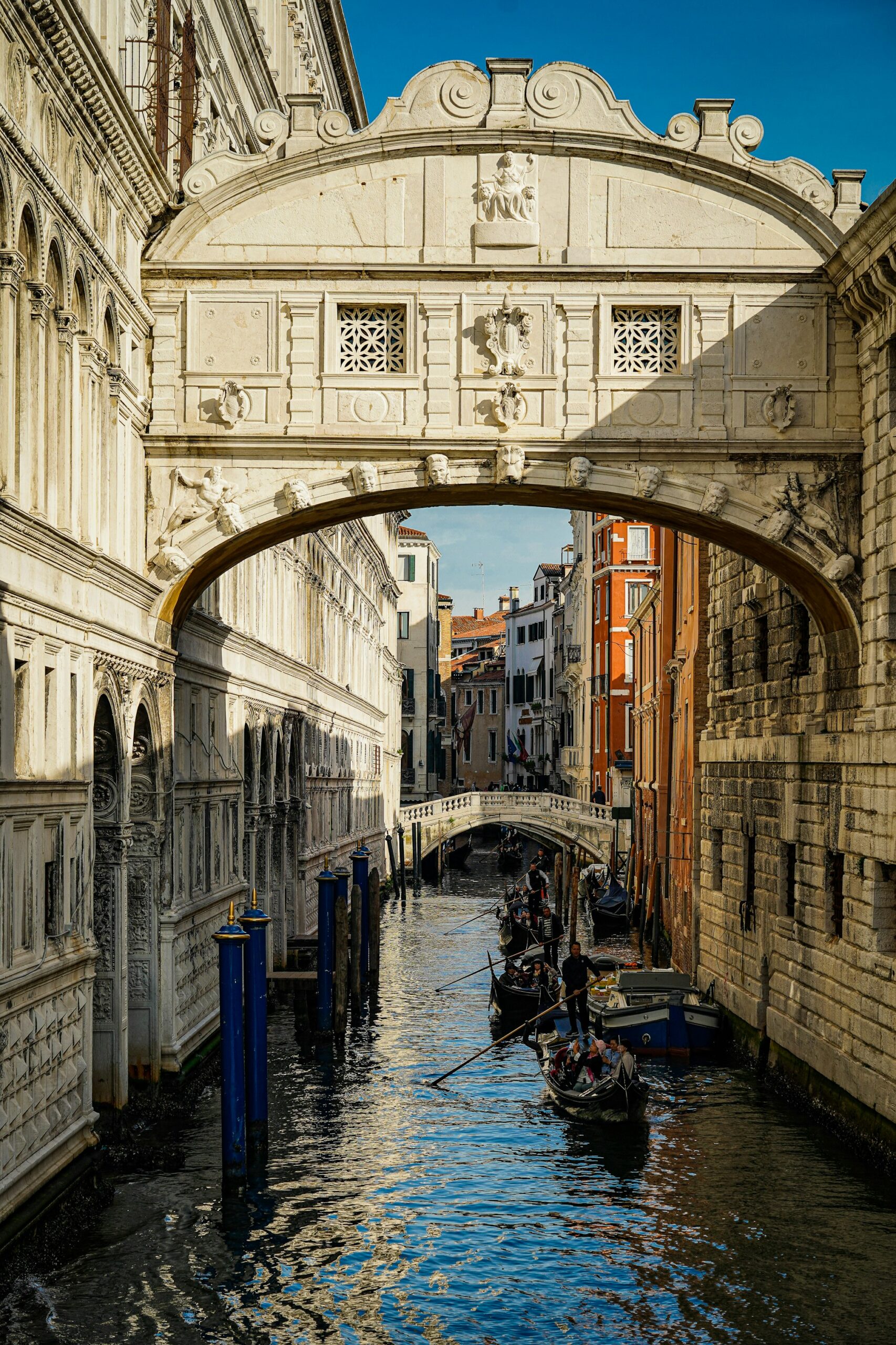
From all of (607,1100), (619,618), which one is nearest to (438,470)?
(607,1100)

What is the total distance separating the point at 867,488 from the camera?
1393 cm

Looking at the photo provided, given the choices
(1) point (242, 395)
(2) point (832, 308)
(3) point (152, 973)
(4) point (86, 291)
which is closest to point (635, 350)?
(2) point (832, 308)

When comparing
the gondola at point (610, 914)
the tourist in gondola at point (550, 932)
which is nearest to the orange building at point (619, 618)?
the tourist in gondola at point (550, 932)

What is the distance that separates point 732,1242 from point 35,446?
24.6 feet

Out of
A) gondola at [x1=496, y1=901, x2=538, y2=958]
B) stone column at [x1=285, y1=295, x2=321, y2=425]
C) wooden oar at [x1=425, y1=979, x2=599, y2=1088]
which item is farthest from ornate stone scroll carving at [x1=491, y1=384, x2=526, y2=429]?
gondola at [x1=496, y1=901, x2=538, y2=958]

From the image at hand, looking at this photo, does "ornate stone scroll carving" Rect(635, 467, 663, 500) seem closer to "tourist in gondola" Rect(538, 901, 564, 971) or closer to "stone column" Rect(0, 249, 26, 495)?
"stone column" Rect(0, 249, 26, 495)

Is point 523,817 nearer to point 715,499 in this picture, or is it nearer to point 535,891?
point 535,891

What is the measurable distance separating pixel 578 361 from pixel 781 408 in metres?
1.89

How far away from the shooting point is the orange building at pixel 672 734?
21.5 metres

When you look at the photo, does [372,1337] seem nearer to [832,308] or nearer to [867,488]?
[867,488]

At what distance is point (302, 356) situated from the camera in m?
14.3

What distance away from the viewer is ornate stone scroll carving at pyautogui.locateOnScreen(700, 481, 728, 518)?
1421 cm

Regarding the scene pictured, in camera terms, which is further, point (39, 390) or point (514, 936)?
point (514, 936)

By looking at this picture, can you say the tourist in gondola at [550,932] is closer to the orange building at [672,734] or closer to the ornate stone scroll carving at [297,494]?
the orange building at [672,734]
